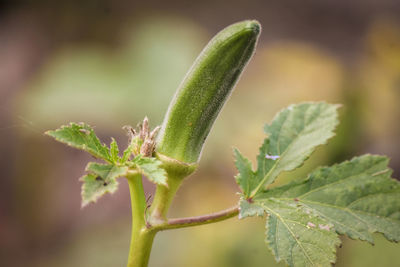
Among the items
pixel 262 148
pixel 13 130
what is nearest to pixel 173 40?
pixel 13 130

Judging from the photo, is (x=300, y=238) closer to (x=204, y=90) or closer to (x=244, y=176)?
(x=244, y=176)

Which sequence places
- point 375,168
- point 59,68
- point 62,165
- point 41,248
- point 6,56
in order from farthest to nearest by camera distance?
1. point 6,56
2. point 59,68
3. point 62,165
4. point 41,248
5. point 375,168

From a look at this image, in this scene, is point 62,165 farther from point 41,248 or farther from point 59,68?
point 59,68

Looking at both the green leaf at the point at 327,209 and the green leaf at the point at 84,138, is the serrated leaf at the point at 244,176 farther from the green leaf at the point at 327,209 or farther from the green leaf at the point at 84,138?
the green leaf at the point at 84,138

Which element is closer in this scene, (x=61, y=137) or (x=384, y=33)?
(x=61, y=137)

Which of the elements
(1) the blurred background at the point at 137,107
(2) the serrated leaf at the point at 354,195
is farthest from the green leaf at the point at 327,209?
(1) the blurred background at the point at 137,107

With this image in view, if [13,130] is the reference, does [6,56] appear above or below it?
above

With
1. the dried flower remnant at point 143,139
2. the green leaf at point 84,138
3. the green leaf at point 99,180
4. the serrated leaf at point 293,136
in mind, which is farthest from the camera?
the serrated leaf at point 293,136

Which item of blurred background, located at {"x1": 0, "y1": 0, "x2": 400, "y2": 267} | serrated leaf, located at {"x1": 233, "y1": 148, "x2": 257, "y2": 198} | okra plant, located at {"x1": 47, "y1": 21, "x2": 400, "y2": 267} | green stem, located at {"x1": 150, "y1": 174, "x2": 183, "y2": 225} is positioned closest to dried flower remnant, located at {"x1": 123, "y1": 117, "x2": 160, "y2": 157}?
okra plant, located at {"x1": 47, "y1": 21, "x2": 400, "y2": 267}
